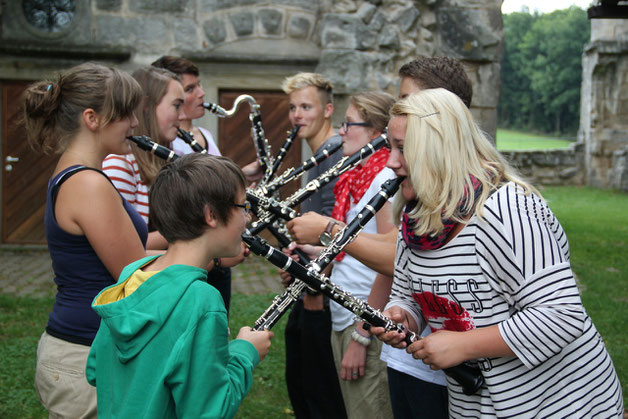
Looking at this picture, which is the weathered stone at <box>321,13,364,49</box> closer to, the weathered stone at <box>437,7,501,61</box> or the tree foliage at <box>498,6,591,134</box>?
the weathered stone at <box>437,7,501,61</box>

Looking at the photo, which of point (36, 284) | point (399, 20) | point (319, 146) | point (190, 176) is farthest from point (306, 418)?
point (399, 20)

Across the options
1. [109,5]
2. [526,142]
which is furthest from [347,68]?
[526,142]

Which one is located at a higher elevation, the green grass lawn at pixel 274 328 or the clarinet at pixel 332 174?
the clarinet at pixel 332 174

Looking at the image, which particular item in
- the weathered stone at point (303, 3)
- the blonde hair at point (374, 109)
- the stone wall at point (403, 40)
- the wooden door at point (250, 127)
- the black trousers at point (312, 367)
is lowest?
the black trousers at point (312, 367)

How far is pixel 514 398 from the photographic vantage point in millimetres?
1814

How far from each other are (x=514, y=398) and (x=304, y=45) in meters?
7.38

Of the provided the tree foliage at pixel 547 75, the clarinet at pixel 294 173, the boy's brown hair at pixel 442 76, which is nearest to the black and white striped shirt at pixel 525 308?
the boy's brown hair at pixel 442 76

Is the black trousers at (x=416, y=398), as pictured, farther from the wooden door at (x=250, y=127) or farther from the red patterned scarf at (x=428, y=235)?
the wooden door at (x=250, y=127)

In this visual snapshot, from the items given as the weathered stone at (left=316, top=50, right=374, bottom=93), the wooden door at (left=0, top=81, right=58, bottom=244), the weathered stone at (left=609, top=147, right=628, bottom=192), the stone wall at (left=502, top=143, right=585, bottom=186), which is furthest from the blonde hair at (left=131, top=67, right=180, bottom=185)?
the stone wall at (left=502, top=143, right=585, bottom=186)

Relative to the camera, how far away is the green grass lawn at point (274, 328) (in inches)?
170

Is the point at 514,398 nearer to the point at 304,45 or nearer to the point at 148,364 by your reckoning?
the point at 148,364

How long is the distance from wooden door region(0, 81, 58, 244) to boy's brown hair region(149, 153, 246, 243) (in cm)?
800

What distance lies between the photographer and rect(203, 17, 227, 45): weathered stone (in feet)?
27.7

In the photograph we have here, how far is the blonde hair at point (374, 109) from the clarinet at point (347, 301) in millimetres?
1209
